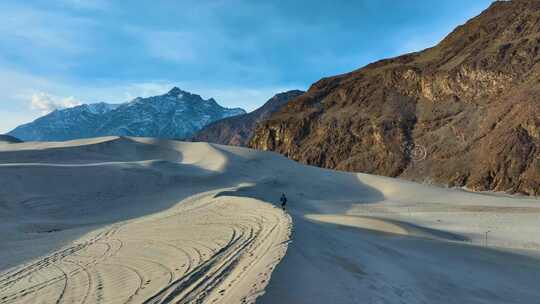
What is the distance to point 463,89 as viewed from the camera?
258 feet

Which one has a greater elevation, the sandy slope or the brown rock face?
the brown rock face

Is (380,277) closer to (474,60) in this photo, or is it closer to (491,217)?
(491,217)

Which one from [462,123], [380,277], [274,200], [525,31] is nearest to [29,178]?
[274,200]

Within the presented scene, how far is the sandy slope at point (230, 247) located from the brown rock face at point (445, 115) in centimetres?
3093

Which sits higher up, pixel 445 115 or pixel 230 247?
pixel 445 115

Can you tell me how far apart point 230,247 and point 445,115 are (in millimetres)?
74407

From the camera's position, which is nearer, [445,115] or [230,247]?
[230,247]

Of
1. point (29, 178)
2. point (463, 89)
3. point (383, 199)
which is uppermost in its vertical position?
point (463, 89)

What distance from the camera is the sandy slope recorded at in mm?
7871

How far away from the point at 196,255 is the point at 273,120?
3873 inches

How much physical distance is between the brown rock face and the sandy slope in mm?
30931

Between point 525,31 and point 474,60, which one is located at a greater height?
point 525,31

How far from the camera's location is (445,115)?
78.1 metres

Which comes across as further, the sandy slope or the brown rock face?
the brown rock face
